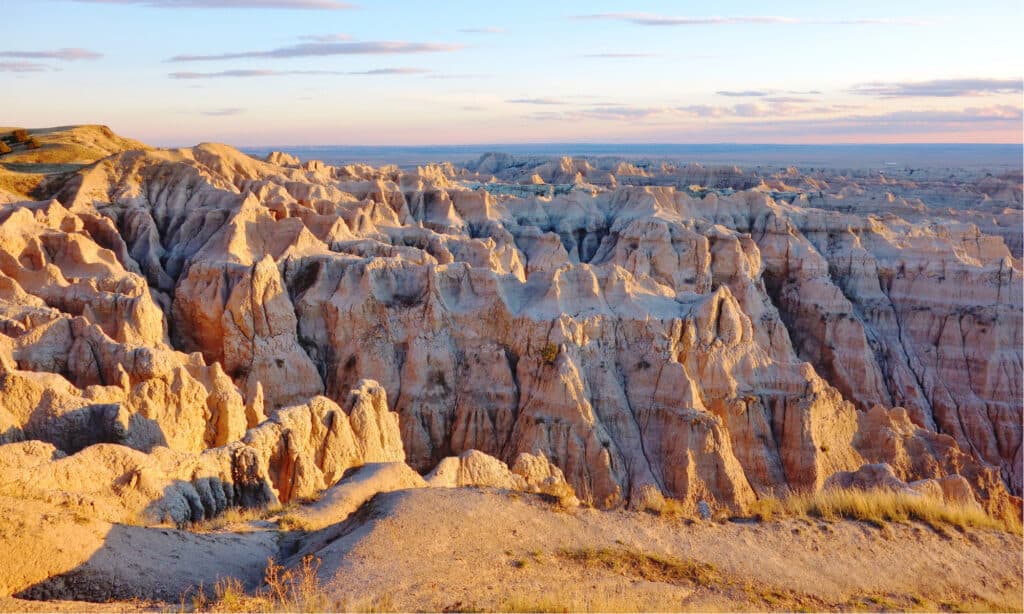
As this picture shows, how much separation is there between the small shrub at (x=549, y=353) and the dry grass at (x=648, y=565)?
1468 cm

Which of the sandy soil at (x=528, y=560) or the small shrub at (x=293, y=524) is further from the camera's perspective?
the small shrub at (x=293, y=524)

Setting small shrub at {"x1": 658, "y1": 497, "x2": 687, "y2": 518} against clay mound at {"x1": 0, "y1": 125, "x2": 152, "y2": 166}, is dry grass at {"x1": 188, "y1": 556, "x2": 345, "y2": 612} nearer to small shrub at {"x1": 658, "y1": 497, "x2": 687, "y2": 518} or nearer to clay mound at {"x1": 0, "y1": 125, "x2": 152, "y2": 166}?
small shrub at {"x1": 658, "y1": 497, "x2": 687, "y2": 518}

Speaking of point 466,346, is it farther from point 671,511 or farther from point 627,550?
point 627,550

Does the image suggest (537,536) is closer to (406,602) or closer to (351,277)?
(406,602)

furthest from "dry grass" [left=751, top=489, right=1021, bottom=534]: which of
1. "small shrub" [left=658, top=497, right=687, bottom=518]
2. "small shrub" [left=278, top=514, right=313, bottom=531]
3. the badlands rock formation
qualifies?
"small shrub" [left=278, top=514, right=313, bottom=531]

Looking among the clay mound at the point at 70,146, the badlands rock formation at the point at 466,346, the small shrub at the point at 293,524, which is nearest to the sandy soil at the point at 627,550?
the small shrub at the point at 293,524

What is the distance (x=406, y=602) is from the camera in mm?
8289

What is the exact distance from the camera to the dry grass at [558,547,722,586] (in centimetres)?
957

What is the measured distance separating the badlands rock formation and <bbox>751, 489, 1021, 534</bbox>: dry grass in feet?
10.8

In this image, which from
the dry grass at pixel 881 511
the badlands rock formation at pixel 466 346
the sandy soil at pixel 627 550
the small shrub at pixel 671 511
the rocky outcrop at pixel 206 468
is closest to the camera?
the sandy soil at pixel 627 550

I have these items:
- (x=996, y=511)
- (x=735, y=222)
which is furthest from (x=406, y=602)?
(x=735, y=222)

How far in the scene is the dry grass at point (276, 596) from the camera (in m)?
7.87

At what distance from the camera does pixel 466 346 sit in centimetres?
2652

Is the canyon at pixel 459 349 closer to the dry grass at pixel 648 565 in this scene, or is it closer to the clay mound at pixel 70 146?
the clay mound at pixel 70 146
